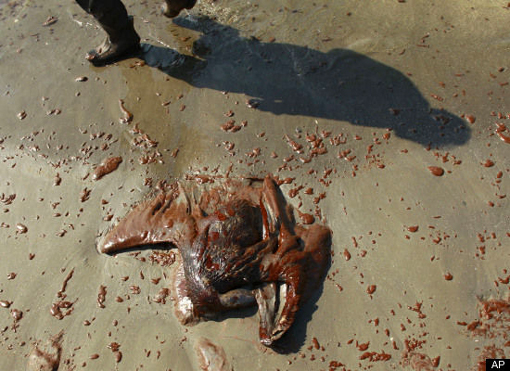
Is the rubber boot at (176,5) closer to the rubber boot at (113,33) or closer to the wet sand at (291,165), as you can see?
the wet sand at (291,165)

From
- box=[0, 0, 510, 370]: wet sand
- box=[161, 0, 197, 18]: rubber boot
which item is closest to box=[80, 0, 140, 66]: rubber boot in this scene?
box=[0, 0, 510, 370]: wet sand

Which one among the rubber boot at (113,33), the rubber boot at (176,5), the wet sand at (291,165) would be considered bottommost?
the wet sand at (291,165)

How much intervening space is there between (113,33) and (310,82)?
2.02m

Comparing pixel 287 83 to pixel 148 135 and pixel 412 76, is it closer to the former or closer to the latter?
pixel 412 76

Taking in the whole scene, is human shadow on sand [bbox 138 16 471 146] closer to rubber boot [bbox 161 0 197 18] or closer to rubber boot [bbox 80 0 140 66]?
rubber boot [bbox 80 0 140 66]

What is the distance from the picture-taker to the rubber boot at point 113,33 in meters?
3.61

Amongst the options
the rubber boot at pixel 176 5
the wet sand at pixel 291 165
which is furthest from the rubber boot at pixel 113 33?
the rubber boot at pixel 176 5

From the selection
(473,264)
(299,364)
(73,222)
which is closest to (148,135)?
(73,222)

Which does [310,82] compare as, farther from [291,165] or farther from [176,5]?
[176,5]

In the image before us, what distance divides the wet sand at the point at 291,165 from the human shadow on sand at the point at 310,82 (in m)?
0.02

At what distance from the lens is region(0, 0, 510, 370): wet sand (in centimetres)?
244

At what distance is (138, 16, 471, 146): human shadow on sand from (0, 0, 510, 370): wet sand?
2 centimetres

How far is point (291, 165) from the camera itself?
9.89ft

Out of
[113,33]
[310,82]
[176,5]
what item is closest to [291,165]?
[310,82]
